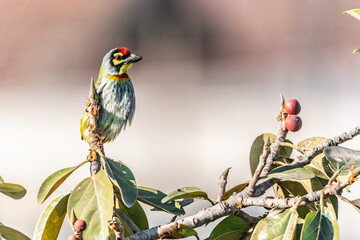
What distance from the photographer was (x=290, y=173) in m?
0.90

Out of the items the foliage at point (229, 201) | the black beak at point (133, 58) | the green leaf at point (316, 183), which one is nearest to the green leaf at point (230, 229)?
the foliage at point (229, 201)

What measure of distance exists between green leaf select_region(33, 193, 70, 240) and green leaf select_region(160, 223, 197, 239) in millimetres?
184

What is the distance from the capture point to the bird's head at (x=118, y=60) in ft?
6.89

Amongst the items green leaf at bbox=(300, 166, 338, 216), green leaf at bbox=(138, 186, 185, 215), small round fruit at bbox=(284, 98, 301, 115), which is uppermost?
small round fruit at bbox=(284, 98, 301, 115)

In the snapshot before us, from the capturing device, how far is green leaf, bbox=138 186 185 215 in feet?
3.24

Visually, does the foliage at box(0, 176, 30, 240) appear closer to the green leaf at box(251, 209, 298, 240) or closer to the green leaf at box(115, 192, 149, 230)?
the green leaf at box(115, 192, 149, 230)

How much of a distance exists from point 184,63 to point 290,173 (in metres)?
5.78

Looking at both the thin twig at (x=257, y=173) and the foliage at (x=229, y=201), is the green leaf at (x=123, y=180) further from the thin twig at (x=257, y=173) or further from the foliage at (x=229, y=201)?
the thin twig at (x=257, y=173)

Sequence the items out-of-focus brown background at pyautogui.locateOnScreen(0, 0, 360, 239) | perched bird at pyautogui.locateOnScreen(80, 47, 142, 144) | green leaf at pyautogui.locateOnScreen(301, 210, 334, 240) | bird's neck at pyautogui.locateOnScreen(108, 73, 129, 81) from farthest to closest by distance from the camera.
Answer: out-of-focus brown background at pyautogui.locateOnScreen(0, 0, 360, 239), bird's neck at pyautogui.locateOnScreen(108, 73, 129, 81), perched bird at pyautogui.locateOnScreen(80, 47, 142, 144), green leaf at pyautogui.locateOnScreen(301, 210, 334, 240)

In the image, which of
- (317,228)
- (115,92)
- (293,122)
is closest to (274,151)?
(293,122)

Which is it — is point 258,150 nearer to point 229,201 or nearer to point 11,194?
point 229,201

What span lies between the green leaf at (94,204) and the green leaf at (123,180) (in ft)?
0.04

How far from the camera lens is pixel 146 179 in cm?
511

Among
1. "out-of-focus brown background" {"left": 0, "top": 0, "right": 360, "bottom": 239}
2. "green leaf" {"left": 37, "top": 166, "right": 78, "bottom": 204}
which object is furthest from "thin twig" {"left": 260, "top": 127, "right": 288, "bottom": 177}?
"out-of-focus brown background" {"left": 0, "top": 0, "right": 360, "bottom": 239}
